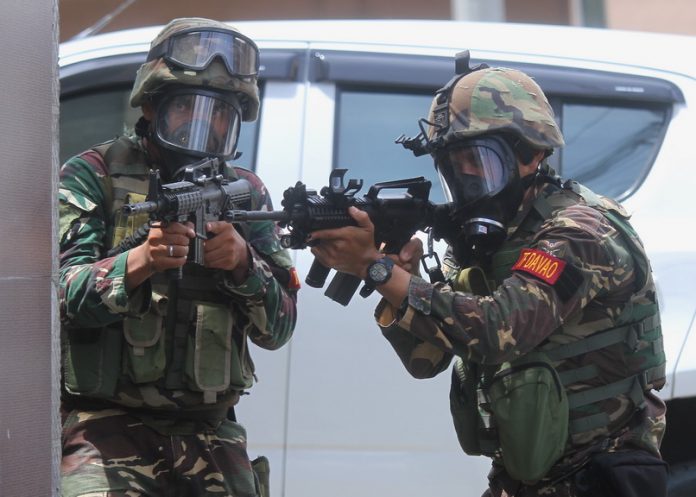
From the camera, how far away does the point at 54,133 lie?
230 cm

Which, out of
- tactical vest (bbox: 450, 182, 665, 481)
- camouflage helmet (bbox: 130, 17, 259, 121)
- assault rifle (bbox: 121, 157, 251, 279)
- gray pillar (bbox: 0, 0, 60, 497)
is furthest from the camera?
camouflage helmet (bbox: 130, 17, 259, 121)

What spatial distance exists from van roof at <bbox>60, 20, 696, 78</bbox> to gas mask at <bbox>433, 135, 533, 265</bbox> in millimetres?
1247

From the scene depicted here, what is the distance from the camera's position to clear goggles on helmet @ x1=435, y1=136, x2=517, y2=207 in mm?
2865

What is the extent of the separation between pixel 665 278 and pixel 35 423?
2.25 metres

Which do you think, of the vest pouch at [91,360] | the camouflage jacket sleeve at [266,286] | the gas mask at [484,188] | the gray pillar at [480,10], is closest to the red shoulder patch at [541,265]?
the gas mask at [484,188]

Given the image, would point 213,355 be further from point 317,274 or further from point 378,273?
point 378,273

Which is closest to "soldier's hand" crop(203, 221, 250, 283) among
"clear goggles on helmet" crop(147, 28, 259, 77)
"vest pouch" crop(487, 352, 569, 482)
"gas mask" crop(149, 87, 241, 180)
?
"gas mask" crop(149, 87, 241, 180)

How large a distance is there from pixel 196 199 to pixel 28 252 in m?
0.45

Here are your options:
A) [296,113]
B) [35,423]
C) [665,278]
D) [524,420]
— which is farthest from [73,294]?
[665,278]

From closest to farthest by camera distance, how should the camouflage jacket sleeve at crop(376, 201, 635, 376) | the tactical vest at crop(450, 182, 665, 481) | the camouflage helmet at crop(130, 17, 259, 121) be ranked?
the camouflage jacket sleeve at crop(376, 201, 635, 376)
the tactical vest at crop(450, 182, 665, 481)
the camouflage helmet at crop(130, 17, 259, 121)

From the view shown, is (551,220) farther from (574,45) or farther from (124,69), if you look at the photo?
(124,69)

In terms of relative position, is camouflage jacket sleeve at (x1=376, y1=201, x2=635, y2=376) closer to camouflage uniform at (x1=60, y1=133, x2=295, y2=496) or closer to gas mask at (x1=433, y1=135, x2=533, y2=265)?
gas mask at (x1=433, y1=135, x2=533, y2=265)

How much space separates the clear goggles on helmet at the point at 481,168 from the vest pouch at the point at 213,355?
0.68 metres

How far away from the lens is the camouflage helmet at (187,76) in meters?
2.97
